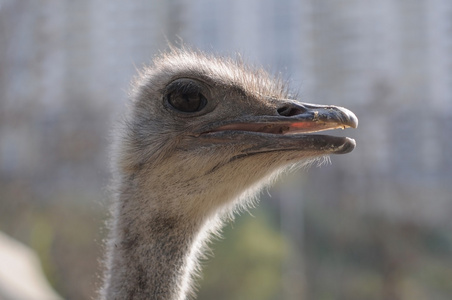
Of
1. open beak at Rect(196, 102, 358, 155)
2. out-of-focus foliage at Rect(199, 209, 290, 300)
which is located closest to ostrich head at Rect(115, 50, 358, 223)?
open beak at Rect(196, 102, 358, 155)

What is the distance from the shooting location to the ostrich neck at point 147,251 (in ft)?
6.39

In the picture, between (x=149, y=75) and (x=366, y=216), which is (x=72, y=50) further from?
(x=149, y=75)

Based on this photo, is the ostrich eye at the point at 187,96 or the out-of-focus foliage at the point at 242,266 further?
the out-of-focus foliage at the point at 242,266

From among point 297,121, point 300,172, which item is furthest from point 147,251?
point 300,172

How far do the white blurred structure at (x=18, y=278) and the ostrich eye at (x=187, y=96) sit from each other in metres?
3.45

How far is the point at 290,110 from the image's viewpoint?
76.2 inches

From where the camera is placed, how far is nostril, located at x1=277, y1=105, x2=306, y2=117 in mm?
1910

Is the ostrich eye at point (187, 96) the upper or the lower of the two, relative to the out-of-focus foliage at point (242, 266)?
lower

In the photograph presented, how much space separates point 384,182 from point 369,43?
16.8 ft

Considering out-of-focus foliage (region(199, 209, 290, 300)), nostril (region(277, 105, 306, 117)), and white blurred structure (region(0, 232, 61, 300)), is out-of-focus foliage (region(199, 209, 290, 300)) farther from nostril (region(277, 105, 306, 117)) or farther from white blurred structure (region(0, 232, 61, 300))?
nostril (region(277, 105, 306, 117))

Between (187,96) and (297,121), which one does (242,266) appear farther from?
(297,121)

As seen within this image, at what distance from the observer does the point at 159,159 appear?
2.04 m

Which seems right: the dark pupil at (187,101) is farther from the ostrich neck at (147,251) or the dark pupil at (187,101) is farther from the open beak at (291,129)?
the ostrich neck at (147,251)

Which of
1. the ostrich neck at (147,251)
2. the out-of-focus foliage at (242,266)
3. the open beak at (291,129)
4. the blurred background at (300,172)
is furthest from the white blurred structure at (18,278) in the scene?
the out-of-focus foliage at (242,266)
